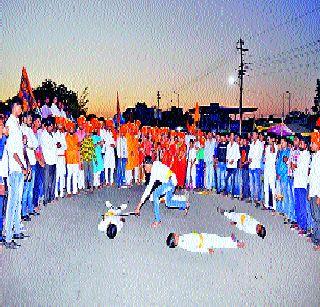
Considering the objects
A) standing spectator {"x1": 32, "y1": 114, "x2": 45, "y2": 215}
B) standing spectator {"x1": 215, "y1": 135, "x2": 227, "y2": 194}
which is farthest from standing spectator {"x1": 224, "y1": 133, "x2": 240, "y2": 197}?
standing spectator {"x1": 32, "y1": 114, "x2": 45, "y2": 215}

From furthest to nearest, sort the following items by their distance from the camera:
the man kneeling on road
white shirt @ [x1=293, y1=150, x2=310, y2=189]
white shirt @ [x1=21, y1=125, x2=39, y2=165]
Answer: white shirt @ [x1=21, y1=125, x2=39, y2=165] < the man kneeling on road < white shirt @ [x1=293, y1=150, x2=310, y2=189]

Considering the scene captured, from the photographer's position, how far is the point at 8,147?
7.70 meters

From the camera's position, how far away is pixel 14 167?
783cm

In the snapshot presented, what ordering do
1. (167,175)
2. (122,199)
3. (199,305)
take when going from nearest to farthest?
1. (199,305)
2. (167,175)
3. (122,199)

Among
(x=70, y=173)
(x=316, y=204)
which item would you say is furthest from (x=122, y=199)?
(x=316, y=204)

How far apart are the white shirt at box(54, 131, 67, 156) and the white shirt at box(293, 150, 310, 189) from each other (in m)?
6.93

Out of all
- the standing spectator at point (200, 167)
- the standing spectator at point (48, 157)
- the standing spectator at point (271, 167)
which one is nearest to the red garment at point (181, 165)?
the standing spectator at point (200, 167)

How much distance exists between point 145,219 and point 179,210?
5.03ft

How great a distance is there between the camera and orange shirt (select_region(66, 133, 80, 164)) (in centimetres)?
1382

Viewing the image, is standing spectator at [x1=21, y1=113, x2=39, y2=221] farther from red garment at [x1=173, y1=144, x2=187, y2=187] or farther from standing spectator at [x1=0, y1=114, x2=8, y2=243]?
red garment at [x1=173, y1=144, x2=187, y2=187]

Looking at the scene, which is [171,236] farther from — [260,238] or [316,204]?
[316,204]

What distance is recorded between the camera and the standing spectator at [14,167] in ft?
25.2

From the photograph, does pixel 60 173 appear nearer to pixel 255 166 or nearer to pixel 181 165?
pixel 181 165

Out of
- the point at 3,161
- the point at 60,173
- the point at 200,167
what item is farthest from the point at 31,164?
the point at 200,167
